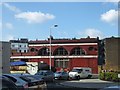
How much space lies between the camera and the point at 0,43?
1407 inches

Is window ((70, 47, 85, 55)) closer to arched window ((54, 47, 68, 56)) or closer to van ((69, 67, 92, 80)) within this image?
arched window ((54, 47, 68, 56))

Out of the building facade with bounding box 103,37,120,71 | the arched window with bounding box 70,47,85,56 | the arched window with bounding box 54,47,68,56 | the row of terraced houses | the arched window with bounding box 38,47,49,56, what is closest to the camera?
the building facade with bounding box 103,37,120,71

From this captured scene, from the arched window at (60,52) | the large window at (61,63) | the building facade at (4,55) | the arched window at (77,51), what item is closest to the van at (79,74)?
the arched window at (77,51)

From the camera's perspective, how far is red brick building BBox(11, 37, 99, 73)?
3423 inches

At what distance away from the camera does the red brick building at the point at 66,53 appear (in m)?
86.9

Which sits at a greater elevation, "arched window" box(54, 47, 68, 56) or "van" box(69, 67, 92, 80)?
"arched window" box(54, 47, 68, 56)

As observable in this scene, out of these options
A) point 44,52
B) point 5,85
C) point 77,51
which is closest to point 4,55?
point 5,85

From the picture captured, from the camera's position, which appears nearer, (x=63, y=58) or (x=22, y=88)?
(x=22, y=88)

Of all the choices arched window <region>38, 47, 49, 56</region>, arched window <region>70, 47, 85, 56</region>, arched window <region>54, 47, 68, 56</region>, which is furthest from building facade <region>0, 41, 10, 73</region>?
arched window <region>38, 47, 49, 56</region>

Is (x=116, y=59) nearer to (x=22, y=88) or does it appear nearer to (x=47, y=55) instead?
(x=47, y=55)

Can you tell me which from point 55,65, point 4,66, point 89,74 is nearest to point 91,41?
point 55,65

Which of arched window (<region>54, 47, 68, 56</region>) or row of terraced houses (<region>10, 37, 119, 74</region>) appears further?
arched window (<region>54, 47, 68, 56</region>)

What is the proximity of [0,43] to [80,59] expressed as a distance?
5320cm

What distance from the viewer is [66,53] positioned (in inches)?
3538
